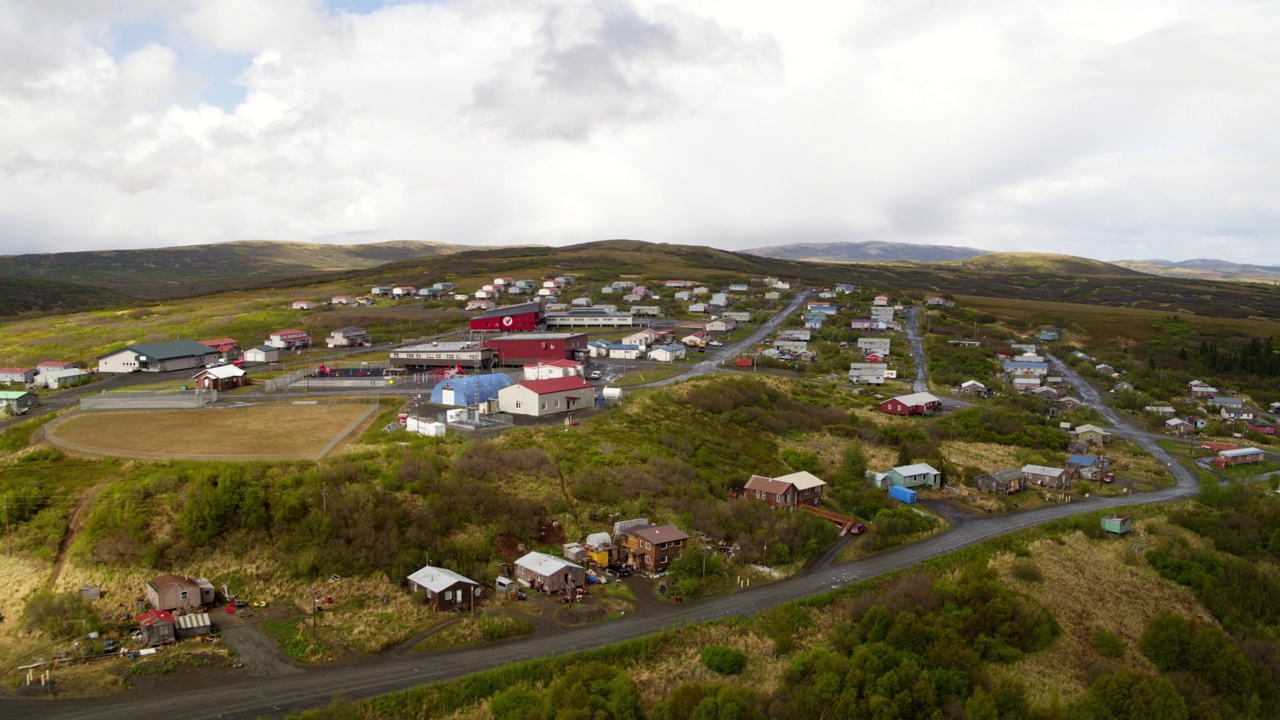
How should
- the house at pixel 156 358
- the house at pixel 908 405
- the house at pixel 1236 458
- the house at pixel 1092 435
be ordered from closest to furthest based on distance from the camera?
the house at pixel 1236 458, the house at pixel 1092 435, the house at pixel 908 405, the house at pixel 156 358

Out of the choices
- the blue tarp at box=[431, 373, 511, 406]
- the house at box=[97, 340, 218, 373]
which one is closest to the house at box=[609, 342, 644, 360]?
the blue tarp at box=[431, 373, 511, 406]

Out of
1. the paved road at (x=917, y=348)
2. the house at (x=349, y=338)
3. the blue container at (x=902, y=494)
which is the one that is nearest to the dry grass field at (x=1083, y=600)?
the blue container at (x=902, y=494)

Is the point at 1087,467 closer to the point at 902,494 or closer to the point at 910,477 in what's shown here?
the point at 910,477

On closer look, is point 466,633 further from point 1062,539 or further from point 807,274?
point 807,274

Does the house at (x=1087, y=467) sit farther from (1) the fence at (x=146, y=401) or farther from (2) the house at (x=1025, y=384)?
(1) the fence at (x=146, y=401)

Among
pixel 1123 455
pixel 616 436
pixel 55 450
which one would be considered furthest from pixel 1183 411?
pixel 55 450

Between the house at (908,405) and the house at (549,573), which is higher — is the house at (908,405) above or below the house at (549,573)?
above
